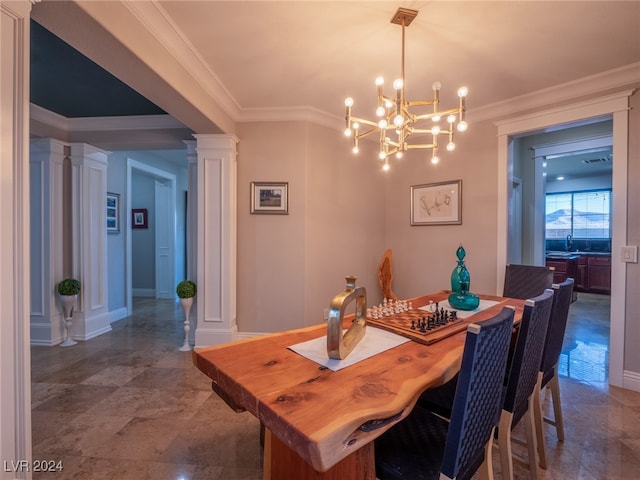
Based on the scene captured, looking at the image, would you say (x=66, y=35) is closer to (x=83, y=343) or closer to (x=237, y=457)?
(x=237, y=457)

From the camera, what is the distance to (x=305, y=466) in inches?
44.5

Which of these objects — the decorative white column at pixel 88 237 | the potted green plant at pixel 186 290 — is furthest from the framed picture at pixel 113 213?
Answer: the potted green plant at pixel 186 290

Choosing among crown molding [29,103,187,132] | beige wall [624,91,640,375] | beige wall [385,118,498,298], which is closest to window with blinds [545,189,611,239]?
beige wall [385,118,498,298]

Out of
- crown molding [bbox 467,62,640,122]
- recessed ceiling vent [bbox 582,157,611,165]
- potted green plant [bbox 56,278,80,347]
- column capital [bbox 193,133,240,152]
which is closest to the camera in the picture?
crown molding [bbox 467,62,640,122]

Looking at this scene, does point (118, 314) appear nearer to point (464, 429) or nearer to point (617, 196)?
point (464, 429)

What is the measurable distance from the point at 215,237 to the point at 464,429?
267cm

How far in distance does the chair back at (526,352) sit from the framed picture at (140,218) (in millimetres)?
6214

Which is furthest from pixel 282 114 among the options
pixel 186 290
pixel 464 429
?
pixel 464 429

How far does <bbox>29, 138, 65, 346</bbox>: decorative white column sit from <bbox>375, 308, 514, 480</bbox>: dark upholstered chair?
3781 mm

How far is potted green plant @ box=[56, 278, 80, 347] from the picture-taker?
317 centimetres

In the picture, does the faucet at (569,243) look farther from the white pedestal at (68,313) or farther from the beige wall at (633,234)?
the white pedestal at (68,313)

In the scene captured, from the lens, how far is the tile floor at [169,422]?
60.2 inches

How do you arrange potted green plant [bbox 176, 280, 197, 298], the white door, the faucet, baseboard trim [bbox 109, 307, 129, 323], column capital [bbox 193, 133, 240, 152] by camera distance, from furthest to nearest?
the faucet, the white door, baseboard trim [bbox 109, 307, 129, 323], potted green plant [bbox 176, 280, 197, 298], column capital [bbox 193, 133, 240, 152]

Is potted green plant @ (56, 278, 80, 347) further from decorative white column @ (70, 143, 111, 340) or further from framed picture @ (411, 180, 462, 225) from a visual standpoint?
framed picture @ (411, 180, 462, 225)
